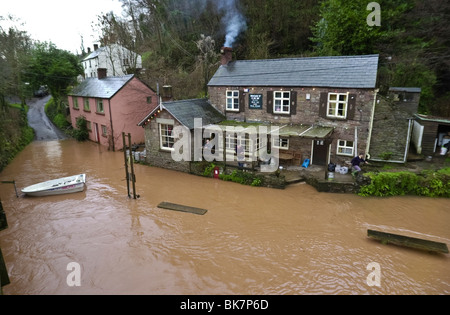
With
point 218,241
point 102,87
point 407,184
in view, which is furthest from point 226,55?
point 218,241

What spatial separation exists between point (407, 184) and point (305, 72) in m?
8.05

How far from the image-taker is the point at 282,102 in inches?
663

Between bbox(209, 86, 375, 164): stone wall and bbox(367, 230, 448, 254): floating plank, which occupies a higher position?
bbox(209, 86, 375, 164): stone wall

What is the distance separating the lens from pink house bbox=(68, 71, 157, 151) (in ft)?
73.0

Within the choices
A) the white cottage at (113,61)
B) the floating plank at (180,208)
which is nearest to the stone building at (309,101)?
the floating plank at (180,208)

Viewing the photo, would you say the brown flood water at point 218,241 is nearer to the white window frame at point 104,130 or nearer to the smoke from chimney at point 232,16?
the white window frame at point 104,130

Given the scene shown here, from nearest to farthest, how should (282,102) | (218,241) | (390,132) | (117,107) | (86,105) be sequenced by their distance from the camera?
(218,241) < (390,132) < (282,102) < (117,107) < (86,105)

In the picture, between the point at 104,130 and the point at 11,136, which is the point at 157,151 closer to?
the point at 104,130

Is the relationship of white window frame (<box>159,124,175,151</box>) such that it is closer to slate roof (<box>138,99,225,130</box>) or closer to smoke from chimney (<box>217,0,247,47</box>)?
slate roof (<box>138,99,225,130</box>)

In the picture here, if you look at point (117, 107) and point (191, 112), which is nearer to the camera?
point (191, 112)

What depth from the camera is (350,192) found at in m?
13.8

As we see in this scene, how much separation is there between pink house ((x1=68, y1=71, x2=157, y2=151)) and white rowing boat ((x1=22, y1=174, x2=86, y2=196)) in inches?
318

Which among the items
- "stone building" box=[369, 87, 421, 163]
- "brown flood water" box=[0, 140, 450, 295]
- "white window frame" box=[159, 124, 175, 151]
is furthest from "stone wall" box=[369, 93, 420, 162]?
"white window frame" box=[159, 124, 175, 151]

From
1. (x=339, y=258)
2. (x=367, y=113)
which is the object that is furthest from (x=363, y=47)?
(x=339, y=258)
